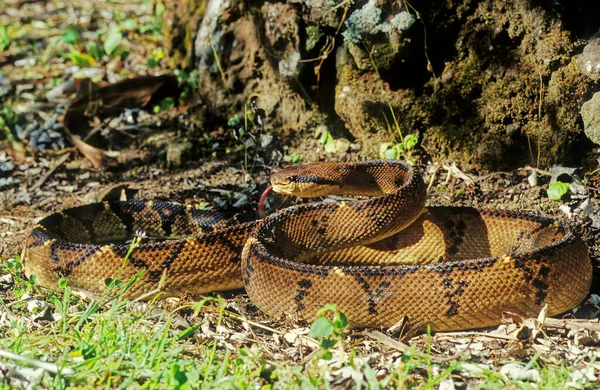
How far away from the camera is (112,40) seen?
1109 centimetres

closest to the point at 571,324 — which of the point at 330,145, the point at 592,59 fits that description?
the point at 592,59

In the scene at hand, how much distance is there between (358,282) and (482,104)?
9.34 ft

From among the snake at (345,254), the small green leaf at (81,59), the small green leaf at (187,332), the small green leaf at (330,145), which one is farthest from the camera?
the small green leaf at (81,59)

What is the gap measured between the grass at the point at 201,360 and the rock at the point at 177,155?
345cm

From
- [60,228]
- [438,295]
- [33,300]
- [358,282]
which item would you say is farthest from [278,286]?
[60,228]

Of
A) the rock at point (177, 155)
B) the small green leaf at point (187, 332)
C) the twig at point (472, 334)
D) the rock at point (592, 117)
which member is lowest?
the rock at point (177, 155)

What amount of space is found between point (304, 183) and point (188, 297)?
161cm

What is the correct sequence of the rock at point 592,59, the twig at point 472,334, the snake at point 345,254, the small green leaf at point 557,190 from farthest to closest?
the small green leaf at point 557,190, the rock at point 592,59, the snake at point 345,254, the twig at point 472,334

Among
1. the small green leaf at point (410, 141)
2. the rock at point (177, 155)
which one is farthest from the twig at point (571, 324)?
the rock at point (177, 155)

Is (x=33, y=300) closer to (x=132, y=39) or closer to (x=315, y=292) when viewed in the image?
(x=315, y=292)

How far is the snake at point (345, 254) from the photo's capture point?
553 centimetres

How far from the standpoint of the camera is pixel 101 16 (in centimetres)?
1240

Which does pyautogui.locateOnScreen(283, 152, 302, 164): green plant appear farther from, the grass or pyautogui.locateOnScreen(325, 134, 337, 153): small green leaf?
the grass

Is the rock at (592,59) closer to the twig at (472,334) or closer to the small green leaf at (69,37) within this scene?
the twig at (472,334)
